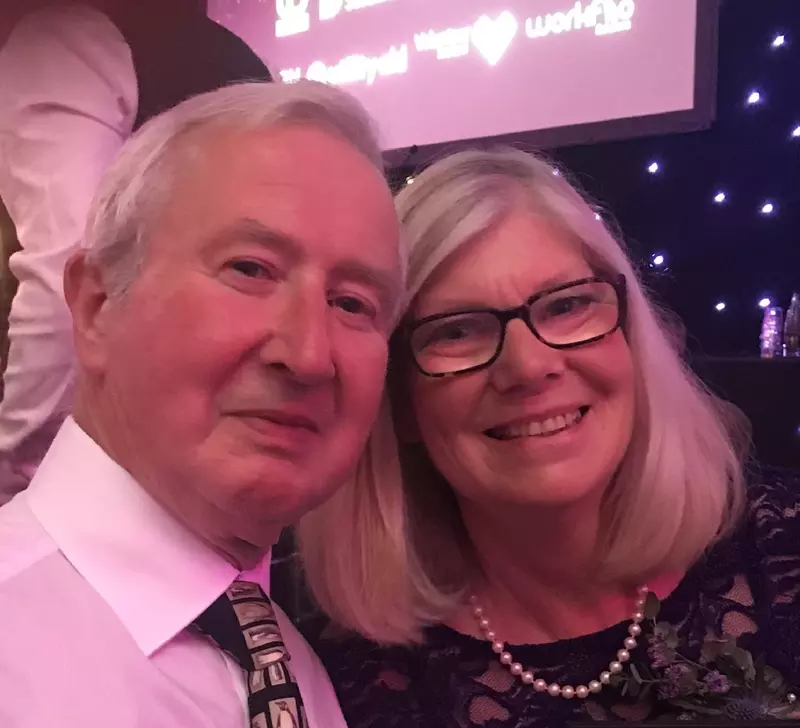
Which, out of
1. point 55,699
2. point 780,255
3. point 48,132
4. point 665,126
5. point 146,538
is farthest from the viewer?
point 780,255

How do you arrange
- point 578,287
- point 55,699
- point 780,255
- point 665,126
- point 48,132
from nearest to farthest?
point 55,699 < point 578,287 < point 48,132 < point 665,126 < point 780,255

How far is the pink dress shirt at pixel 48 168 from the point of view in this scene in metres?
1.23

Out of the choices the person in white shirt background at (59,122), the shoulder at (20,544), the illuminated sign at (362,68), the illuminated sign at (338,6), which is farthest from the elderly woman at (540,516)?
the illuminated sign at (338,6)

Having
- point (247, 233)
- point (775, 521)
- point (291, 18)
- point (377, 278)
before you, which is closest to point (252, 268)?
point (247, 233)

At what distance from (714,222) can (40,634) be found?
307 centimetres

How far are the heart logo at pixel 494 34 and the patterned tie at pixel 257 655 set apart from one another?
2.34 meters

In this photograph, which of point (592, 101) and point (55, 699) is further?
point (592, 101)

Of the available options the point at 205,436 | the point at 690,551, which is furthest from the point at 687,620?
the point at 205,436

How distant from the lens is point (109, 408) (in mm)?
819

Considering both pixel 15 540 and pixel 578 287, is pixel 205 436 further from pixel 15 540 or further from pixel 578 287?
pixel 578 287

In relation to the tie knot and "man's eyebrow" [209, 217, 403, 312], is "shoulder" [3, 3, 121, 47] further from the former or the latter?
the tie knot

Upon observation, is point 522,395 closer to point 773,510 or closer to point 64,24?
point 773,510

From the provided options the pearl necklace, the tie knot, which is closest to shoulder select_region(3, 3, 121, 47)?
the tie knot

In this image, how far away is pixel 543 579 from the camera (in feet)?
4.27
